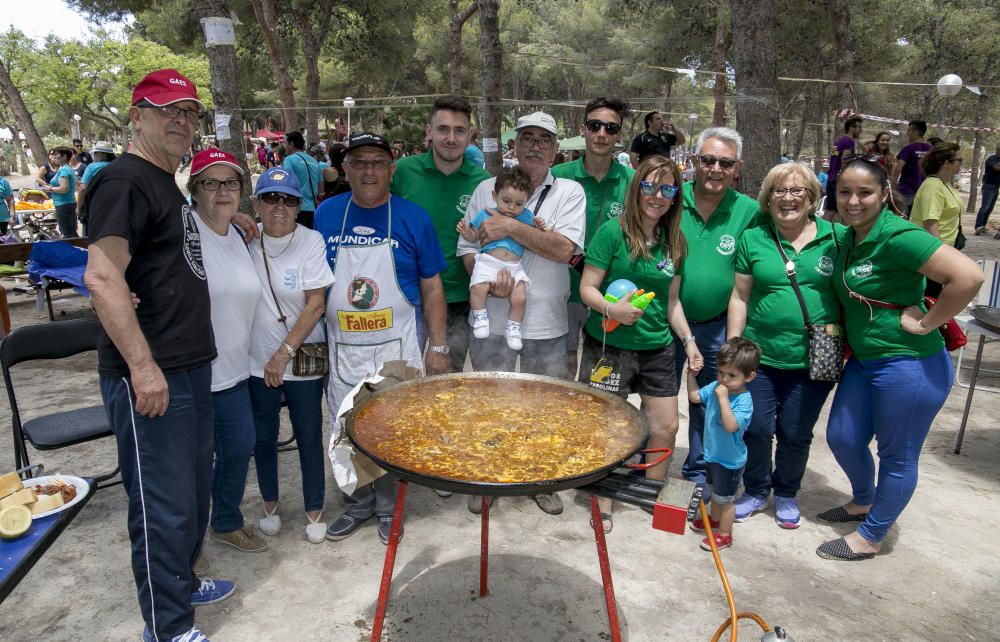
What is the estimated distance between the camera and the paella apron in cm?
→ 349

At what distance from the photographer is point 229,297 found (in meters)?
2.97

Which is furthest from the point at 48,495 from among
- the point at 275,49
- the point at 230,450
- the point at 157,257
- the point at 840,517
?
the point at 275,49

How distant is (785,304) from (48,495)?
379 centimetres

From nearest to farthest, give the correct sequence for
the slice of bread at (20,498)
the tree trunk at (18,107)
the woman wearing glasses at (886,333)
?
the slice of bread at (20,498) → the woman wearing glasses at (886,333) → the tree trunk at (18,107)

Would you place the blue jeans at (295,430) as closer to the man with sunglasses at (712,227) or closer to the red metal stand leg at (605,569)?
the red metal stand leg at (605,569)

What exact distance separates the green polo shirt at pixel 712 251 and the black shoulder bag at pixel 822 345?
1.07ft

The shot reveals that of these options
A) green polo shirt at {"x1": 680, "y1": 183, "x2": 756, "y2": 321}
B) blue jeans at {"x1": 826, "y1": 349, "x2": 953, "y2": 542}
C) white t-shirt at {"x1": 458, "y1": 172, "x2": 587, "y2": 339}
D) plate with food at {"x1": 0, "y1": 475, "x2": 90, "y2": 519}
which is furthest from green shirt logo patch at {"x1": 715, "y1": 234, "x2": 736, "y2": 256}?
plate with food at {"x1": 0, "y1": 475, "x2": 90, "y2": 519}

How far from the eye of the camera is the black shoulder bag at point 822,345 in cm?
344

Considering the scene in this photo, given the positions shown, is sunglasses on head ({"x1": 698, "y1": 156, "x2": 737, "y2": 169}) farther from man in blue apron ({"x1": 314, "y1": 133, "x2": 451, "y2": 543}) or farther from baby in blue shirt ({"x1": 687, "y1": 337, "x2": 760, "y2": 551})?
man in blue apron ({"x1": 314, "y1": 133, "x2": 451, "y2": 543})

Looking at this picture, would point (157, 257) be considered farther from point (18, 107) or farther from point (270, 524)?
point (18, 107)

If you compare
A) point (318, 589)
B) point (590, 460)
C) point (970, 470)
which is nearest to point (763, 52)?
point (970, 470)

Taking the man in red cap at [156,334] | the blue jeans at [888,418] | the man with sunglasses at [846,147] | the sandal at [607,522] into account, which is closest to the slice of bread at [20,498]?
the man in red cap at [156,334]

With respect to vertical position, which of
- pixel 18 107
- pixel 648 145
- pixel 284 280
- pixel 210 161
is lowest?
pixel 284 280

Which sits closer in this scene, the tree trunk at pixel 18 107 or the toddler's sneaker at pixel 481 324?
the toddler's sneaker at pixel 481 324
